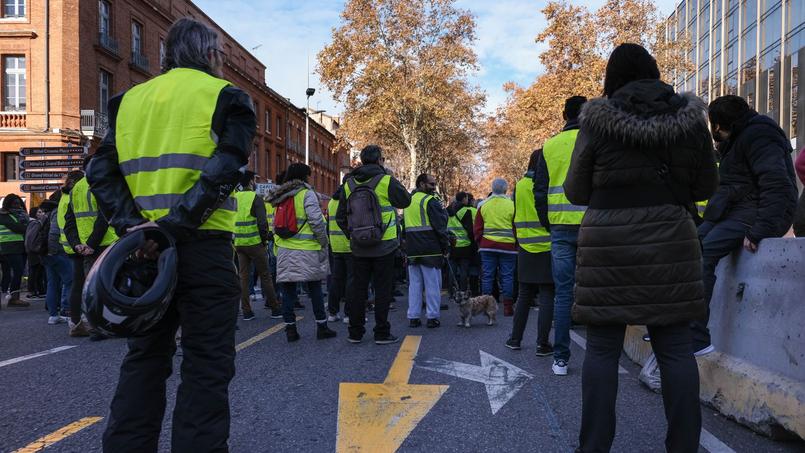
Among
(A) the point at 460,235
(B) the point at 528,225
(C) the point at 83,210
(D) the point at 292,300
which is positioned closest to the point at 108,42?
(A) the point at 460,235

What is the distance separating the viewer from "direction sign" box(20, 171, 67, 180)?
49.3 feet

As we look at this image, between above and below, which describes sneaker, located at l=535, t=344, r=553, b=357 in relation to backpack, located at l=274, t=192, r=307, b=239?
below

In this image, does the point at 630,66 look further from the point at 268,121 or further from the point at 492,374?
the point at 268,121

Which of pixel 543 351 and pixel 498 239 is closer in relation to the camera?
pixel 543 351

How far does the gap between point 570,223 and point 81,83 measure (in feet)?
92.8

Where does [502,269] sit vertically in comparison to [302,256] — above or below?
below

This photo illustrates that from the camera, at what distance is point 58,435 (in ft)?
12.2

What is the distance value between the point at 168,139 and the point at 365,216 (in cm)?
397

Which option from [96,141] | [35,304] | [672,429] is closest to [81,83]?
[96,141]

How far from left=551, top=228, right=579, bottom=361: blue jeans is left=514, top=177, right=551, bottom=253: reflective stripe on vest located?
764 mm

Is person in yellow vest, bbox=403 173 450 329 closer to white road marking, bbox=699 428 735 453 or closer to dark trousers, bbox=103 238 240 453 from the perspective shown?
white road marking, bbox=699 428 735 453

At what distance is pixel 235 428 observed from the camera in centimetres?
384

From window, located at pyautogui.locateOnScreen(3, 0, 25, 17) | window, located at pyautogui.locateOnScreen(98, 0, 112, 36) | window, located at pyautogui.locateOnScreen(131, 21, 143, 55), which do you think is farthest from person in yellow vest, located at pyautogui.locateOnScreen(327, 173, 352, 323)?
window, located at pyautogui.locateOnScreen(131, 21, 143, 55)

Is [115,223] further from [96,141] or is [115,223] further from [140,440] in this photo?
[96,141]
